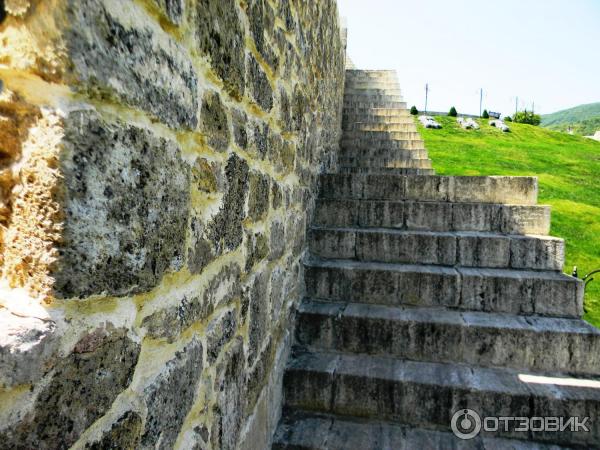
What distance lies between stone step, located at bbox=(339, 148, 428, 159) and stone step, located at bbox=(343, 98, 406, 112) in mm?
1491

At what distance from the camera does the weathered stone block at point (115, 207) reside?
0.63 meters

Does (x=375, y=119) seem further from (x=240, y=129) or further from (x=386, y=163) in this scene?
(x=240, y=129)

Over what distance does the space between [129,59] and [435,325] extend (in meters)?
2.33

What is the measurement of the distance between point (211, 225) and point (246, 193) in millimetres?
352

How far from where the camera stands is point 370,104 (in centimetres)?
686

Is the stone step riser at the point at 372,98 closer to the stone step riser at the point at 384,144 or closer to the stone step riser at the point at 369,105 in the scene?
the stone step riser at the point at 369,105

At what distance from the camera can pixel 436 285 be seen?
275 centimetres

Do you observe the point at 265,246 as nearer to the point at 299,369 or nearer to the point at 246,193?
the point at 246,193

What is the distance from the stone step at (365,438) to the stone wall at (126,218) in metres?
0.67

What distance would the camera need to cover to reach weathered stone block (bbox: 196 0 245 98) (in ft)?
3.43

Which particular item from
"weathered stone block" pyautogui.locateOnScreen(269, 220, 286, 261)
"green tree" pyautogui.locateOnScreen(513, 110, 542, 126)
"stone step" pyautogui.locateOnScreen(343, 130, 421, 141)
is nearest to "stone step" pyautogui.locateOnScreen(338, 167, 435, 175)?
"stone step" pyautogui.locateOnScreen(343, 130, 421, 141)

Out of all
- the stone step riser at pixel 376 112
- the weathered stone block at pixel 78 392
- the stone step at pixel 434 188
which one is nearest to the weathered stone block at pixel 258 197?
the weathered stone block at pixel 78 392

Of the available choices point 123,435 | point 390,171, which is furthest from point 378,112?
point 123,435

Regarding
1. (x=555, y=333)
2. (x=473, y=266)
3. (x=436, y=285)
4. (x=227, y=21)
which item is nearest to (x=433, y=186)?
(x=473, y=266)
